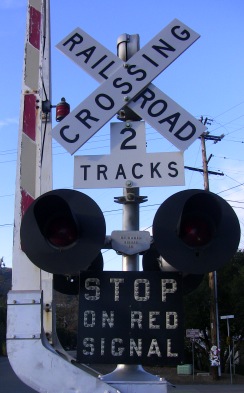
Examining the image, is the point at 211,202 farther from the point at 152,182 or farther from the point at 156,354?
the point at 156,354

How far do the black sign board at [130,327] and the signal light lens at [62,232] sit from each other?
29cm

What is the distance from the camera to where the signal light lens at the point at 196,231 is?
9.26 feet

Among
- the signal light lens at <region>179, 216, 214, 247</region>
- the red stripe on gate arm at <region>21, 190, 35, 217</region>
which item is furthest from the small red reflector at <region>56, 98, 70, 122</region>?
→ the signal light lens at <region>179, 216, 214, 247</region>

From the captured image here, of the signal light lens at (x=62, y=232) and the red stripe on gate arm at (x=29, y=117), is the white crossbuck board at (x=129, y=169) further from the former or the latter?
the signal light lens at (x=62, y=232)

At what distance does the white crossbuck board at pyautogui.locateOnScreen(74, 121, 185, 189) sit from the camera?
10.9 feet

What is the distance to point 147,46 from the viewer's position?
3512mm

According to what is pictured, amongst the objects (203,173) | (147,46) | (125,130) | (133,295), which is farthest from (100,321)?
(203,173)

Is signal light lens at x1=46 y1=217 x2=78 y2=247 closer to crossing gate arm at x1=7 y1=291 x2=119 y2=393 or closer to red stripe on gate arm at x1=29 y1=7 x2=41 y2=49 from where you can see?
crossing gate arm at x1=7 y1=291 x2=119 y2=393

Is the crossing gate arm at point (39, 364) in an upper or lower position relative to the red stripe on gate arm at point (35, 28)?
lower

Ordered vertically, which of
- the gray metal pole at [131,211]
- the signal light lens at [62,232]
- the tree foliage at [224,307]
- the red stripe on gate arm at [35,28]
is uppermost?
the red stripe on gate arm at [35,28]

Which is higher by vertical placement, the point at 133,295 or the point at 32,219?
the point at 32,219

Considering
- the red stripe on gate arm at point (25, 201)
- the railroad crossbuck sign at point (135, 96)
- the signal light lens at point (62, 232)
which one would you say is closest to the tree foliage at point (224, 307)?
the railroad crossbuck sign at point (135, 96)

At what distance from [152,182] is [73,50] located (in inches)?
40.6

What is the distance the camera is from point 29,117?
3.27 m
